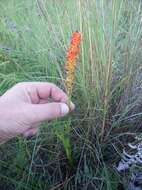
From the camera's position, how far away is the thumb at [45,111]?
1.24 m

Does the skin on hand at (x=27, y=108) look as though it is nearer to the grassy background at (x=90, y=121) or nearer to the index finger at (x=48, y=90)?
the index finger at (x=48, y=90)

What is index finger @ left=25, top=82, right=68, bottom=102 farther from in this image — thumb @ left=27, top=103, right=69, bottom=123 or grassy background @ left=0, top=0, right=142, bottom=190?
grassy background @ left=0, top=0, right=142, bottom=190

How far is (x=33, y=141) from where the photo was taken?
5.28 ft

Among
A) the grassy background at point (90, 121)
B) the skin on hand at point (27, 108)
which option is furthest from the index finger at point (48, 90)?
the grassy background at point (90, 121)

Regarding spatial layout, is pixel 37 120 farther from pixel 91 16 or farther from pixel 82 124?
pixel 91 16

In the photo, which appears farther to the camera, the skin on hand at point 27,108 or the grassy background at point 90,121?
the grassy background at point 90,121

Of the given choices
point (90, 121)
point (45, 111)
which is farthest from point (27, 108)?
point (90, 121)

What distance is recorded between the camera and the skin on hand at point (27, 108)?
125cm

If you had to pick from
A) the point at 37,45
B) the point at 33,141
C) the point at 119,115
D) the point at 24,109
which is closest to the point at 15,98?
the point at 24,109

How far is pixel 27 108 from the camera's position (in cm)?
125

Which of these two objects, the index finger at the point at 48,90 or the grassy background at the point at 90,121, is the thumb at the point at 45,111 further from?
the grassy background at the point at 90,121

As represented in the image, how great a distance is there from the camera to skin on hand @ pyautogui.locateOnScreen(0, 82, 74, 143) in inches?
49.0

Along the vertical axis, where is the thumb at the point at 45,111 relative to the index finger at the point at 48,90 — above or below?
below

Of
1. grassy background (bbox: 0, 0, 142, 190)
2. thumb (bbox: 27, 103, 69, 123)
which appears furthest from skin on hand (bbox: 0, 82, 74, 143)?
grassy background (bbox: 0, 0, 142, 190)
